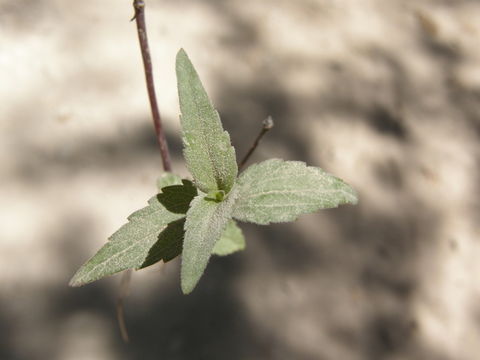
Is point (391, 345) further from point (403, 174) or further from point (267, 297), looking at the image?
point (403, 174)

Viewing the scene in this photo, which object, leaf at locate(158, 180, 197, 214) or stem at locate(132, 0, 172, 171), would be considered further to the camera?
leaf at locate(158, 180, 197, 214)

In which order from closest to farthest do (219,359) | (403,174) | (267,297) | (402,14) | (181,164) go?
1. (219,359)
2. (267,297)
3. (181,164)
4. (403,174)
5. (402,14)

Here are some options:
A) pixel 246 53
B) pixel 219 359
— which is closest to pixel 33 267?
pixel 219 359

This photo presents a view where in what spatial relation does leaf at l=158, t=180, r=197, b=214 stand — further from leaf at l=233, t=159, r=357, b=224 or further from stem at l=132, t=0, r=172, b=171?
stem at l=132, t=0, r=172, b=171

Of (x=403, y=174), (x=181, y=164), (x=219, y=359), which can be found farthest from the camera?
(x=403, y=174)

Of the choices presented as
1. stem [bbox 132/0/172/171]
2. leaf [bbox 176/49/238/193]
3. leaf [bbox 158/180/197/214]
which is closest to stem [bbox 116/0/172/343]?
stem [bbox 132/0/172/171]

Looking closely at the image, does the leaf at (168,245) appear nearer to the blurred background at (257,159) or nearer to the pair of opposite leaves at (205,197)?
the pair of opposite leaves at (205,197)

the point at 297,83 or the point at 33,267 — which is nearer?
the point at 33,267
